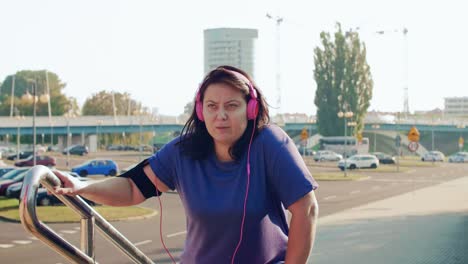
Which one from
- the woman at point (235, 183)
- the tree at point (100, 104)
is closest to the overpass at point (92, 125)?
the tree at point (100, 104)

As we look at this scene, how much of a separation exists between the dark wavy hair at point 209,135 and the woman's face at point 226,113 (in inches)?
0.9

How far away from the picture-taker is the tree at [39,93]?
400 feet

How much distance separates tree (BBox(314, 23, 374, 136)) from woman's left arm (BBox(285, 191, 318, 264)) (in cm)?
7414

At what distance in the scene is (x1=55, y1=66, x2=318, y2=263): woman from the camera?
8.70 feet

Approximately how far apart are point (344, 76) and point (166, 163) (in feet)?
246

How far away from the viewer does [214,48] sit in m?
88.6

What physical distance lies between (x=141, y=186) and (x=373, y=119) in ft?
372

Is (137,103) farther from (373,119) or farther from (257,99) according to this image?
(257,99)

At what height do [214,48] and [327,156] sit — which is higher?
[214,48]

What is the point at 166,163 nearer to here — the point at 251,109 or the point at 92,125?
the point at 251,109

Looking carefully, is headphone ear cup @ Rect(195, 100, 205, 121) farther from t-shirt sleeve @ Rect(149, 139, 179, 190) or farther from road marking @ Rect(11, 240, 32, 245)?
road marking @ Rect(11, 240, 32, 245)

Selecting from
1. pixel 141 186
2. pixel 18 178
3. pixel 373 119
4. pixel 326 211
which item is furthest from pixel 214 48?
pixel 141 186

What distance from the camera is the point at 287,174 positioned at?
2.64 meters

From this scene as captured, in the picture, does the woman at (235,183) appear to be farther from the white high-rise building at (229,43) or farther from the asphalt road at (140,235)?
the white high-rise building at (229,43)
